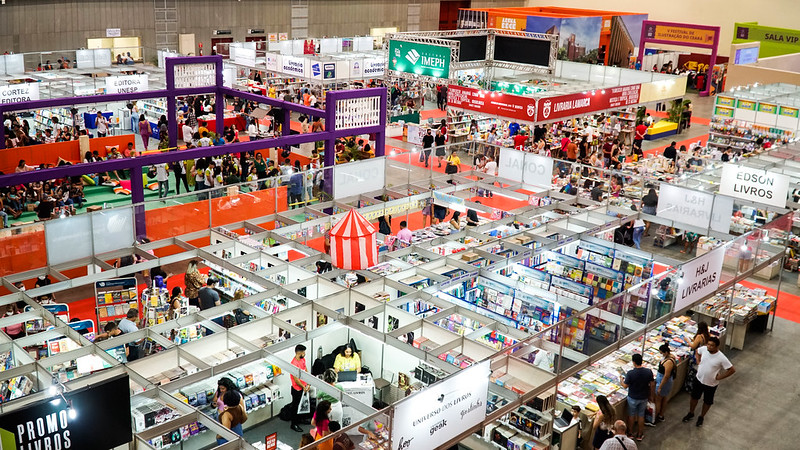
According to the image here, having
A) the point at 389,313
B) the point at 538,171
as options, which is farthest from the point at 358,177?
the point at 389,313

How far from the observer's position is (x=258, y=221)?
14.6 meters

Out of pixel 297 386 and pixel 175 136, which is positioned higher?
pixel 175 136

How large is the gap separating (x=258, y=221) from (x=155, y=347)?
4796 mm

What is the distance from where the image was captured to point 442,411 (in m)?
7.63

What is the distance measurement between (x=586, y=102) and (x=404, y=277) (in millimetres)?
11338

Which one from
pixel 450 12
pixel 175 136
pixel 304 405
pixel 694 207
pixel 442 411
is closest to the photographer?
pixel 442 411

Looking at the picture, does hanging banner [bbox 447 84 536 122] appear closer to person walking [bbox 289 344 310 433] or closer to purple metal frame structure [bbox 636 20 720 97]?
person walking [bbox 289 344 310 433]

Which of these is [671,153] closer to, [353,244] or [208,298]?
[353,244]

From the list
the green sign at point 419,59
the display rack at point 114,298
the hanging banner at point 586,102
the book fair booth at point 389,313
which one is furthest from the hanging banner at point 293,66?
the display rack at point 114,298

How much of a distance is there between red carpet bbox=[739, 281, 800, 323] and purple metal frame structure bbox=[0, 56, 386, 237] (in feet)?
29.8

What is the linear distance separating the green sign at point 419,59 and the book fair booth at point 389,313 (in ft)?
20.8

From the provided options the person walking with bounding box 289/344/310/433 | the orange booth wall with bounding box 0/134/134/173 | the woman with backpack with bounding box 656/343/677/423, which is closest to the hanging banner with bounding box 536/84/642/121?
the woman with backpack with bounding box 656/343/677/423

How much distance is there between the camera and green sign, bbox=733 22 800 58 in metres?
34.9

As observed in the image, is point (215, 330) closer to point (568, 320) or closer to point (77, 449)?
point (77, 449)
